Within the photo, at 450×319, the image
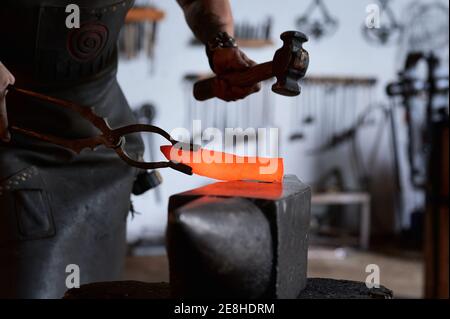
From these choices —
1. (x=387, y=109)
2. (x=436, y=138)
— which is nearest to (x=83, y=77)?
(x=436, y=138)

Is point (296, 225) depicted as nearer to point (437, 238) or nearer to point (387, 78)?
point (437, 238)

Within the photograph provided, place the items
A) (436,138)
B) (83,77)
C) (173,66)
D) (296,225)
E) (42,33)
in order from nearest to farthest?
(296,225)
(42,33)
(83,77)
(436,138)
(173,66)

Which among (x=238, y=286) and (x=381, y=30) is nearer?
(x=238, y=286)

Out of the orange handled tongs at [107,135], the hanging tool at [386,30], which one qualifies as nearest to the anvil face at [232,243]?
the orange handled tongs at [107,135]

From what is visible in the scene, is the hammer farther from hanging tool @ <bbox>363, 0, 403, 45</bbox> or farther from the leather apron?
hanging tool @ <bbox>363, 0, 403, 45</bbox>

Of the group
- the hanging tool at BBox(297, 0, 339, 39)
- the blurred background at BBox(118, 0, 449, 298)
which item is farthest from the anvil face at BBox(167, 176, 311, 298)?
the hanging tool at BBox(297, 0, 339, 39)

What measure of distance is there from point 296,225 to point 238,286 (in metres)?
0.18

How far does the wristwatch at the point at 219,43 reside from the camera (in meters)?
1.51

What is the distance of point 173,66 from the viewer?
4879mm

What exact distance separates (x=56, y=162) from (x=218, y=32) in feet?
1.82

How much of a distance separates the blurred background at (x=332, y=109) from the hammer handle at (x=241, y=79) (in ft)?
10.3

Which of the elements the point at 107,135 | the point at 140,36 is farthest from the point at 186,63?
the point at 107,135

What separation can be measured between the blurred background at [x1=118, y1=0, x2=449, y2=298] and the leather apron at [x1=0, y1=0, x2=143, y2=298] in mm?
2904
